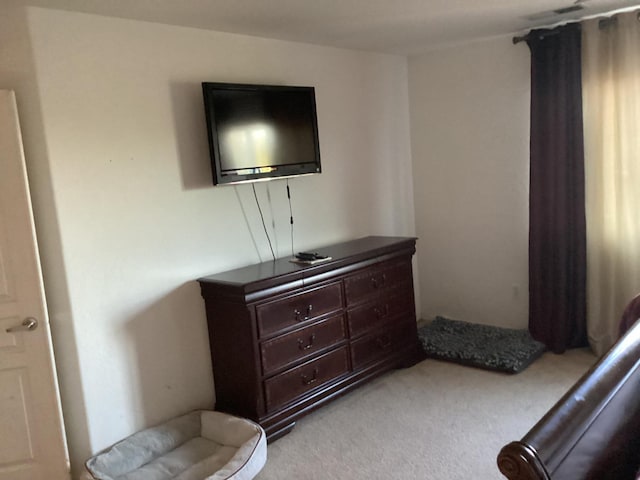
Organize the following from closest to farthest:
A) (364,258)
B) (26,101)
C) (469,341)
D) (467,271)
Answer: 1. (26,101)
2. (364,258)
3. (469,341)
4. (467,271)

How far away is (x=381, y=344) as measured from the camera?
12.3 ft

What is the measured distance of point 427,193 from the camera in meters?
4.80

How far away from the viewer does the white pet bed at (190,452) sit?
2679mm

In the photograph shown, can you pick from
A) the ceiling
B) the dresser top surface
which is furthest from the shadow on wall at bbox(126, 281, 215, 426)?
the ceiling

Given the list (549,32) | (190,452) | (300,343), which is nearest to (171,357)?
(190,452)

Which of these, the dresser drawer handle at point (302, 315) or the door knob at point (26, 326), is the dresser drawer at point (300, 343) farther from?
the door knob at point (26, 326)

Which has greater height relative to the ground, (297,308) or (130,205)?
(130,205)

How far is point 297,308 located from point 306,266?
253 millimetres

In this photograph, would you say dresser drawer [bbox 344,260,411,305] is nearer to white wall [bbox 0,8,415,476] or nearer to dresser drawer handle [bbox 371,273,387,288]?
dresser drawer handle [bbox 371,273,387,288]

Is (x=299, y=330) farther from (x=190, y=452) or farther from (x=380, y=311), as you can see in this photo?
(x=190, y=452)

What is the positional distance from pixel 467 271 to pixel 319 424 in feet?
6.76

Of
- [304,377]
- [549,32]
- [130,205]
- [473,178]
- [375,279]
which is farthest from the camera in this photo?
[473,178]

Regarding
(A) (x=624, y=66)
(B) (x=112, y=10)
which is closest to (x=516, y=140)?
(A) (x=624, y=66)

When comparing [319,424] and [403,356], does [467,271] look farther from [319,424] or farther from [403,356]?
[319,424]
